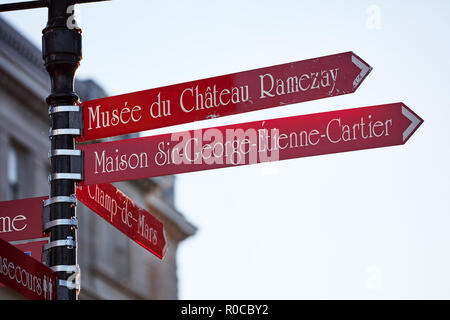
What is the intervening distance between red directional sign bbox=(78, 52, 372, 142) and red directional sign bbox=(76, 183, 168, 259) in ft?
1.37

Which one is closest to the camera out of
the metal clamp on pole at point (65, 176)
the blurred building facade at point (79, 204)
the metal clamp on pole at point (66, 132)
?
the metal clamp on pole at point (65, 176)

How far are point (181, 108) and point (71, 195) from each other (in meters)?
0.99

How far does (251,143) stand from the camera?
744 centimetres

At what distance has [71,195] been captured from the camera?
7.66 m

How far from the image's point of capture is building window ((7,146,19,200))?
27422 millimetres

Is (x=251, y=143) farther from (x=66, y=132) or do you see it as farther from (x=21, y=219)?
(x=21, y=219)

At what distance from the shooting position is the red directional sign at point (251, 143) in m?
7.25

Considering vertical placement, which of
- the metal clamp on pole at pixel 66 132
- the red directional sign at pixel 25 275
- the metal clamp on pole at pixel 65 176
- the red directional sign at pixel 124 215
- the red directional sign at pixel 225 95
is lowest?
the red directional sign at pixel 25 275

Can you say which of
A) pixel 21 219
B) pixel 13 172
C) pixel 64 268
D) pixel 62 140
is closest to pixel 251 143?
pixel 62 140

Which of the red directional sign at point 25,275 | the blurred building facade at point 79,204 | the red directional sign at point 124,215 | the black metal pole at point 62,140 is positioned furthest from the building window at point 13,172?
the red directional sign at point 25,275

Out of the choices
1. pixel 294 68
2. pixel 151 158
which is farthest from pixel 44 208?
pixel 294 68

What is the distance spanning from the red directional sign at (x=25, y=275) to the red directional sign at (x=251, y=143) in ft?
2.56

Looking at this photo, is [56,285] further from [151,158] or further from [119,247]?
[119,247]

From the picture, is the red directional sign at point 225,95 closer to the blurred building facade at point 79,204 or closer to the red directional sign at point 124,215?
the red directional sign at point 124,215
